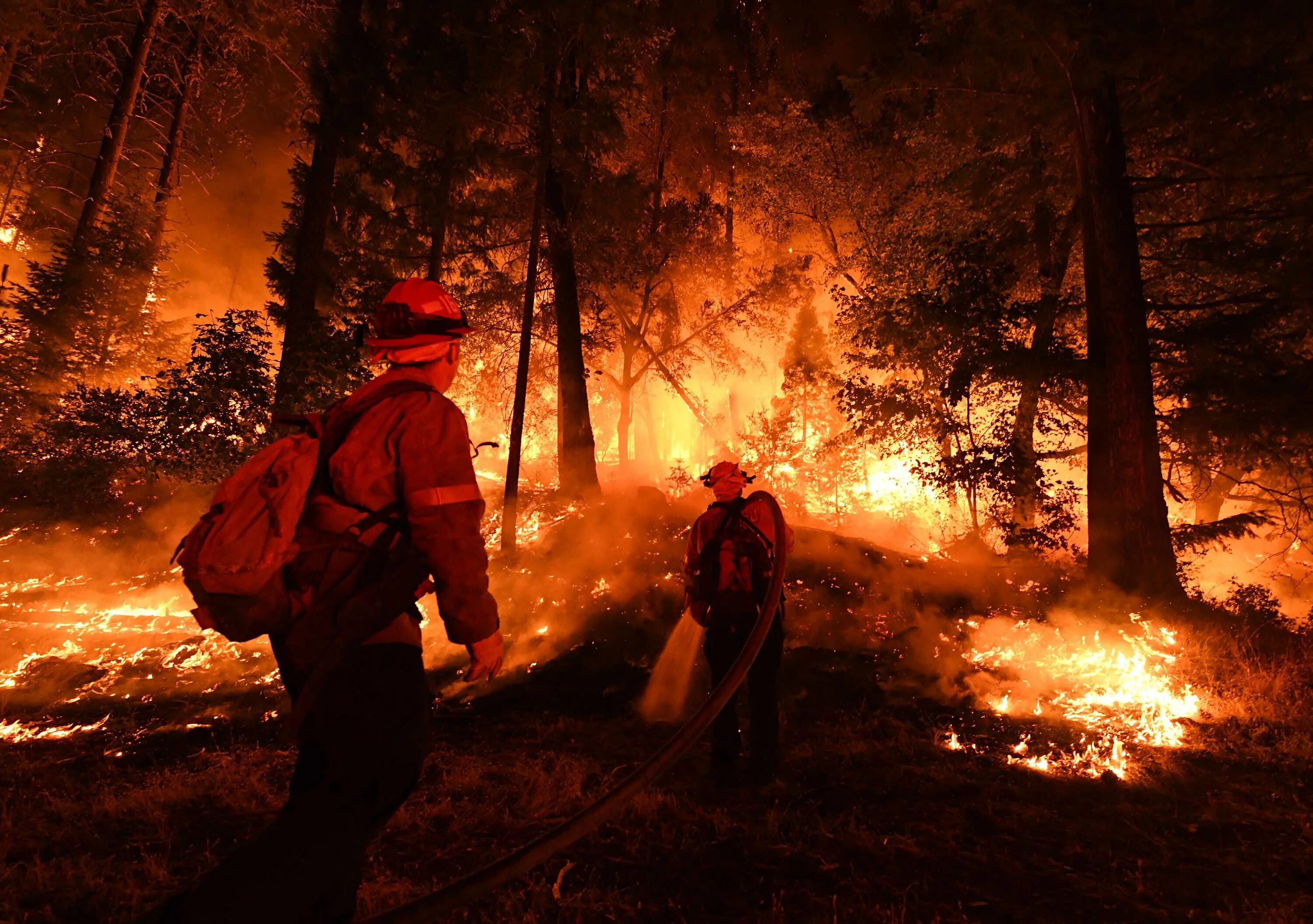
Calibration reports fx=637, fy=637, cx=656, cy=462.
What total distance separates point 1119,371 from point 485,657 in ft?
33.1

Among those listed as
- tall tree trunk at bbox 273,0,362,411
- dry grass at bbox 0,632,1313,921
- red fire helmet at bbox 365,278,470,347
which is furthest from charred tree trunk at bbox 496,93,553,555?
red fire helmet at bbox 365,278,470,347

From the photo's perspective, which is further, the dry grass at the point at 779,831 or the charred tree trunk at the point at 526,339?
the charred tree trunk at the point at 526,339

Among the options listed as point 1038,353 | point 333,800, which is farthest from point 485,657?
point 1038,353

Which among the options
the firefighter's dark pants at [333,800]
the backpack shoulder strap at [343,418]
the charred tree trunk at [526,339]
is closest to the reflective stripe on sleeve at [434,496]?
the backpack shoulder strap at [343,418]

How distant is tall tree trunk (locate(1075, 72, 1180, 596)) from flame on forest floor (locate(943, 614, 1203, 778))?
43.1 inches

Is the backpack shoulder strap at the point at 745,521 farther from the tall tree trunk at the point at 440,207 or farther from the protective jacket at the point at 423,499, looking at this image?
the tall tree trunk at the point at 440,207

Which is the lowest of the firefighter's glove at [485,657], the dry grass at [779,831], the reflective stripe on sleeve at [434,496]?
the dry grass at [779,831]

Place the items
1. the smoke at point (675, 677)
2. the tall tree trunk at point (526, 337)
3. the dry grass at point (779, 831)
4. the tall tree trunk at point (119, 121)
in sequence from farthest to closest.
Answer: the tall tree trunk at point (119, 121) → the tall tree trunk at point (526, 337) → the smoke at point (675, 677) → the dry grass at point (779, 831)

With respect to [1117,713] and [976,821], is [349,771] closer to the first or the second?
[976,821]

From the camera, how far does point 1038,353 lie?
9.75m

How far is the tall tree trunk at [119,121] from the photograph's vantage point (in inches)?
610

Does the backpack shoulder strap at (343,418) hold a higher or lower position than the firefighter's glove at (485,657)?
higher

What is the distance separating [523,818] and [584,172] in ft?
42.2

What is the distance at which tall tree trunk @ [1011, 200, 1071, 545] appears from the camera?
10.1 metres
